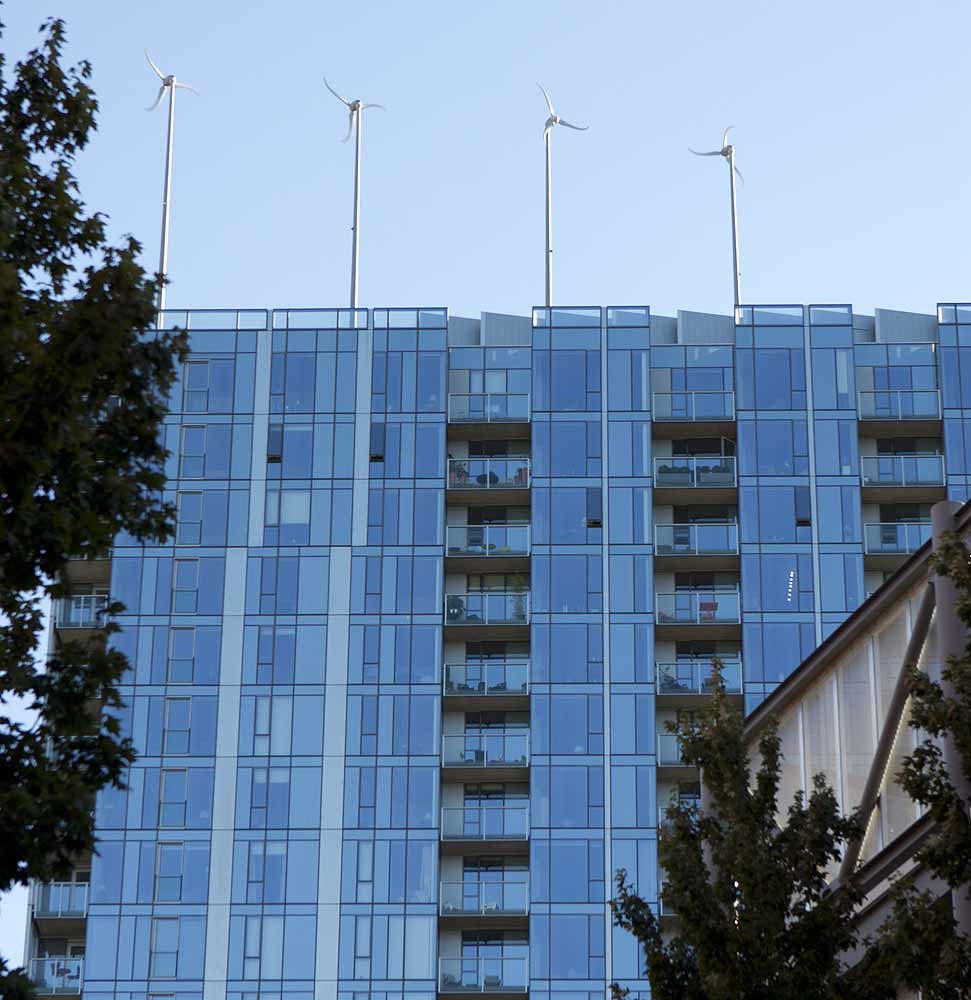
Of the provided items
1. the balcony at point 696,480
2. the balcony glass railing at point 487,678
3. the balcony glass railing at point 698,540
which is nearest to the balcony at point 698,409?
the balcony at point 696,480

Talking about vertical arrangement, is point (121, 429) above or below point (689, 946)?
above

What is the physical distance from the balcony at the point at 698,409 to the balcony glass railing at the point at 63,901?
990 inches

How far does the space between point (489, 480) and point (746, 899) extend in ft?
172

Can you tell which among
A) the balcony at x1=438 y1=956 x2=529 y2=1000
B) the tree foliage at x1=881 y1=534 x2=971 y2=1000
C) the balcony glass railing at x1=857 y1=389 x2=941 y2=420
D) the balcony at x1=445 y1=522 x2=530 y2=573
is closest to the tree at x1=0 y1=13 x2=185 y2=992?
the tree foliage at x1=881 y1=534 x2=971 y2=1000

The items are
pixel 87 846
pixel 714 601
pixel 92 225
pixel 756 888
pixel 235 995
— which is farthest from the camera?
pixel 714 601

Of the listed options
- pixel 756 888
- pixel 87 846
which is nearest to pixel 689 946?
pixel 756 888

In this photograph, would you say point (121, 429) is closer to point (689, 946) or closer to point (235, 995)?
point (689, 946)

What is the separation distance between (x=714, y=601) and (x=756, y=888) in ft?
164

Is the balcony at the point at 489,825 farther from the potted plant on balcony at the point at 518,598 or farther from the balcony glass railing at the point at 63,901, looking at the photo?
the balcony glass railing at the point at 63,901

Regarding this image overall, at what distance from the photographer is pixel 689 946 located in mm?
23781

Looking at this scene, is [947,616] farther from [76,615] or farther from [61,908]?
[76,615]

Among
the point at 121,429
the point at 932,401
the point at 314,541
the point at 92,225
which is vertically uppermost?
the point at 932,401

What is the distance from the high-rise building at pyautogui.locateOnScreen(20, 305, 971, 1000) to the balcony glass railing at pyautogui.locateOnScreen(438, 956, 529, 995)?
0.32ft

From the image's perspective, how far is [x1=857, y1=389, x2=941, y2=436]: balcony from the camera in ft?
247
